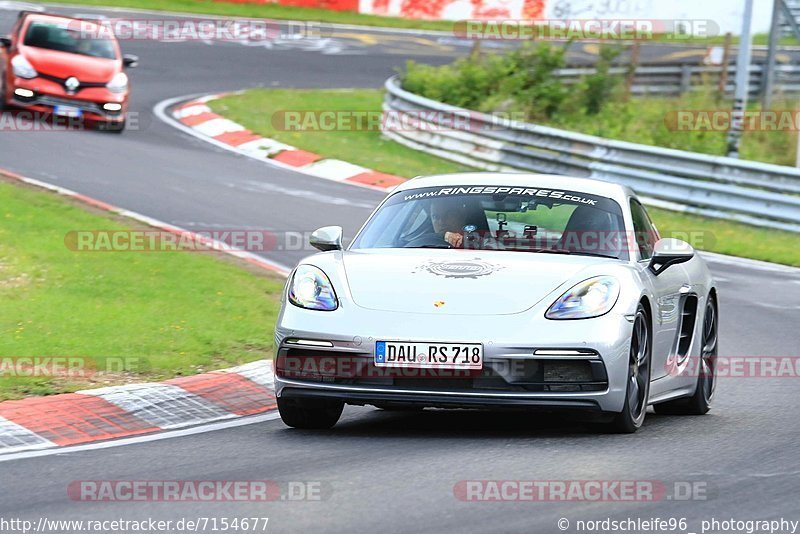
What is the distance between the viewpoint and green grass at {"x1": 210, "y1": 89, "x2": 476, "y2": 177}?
21.8 m

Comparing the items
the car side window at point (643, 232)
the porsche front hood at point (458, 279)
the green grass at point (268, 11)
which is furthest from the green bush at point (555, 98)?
the porsche front hood at point (458, 279)

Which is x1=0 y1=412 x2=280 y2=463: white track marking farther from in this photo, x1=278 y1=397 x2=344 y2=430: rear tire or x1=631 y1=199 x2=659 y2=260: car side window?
x1=631 y1=199 x2=659 y2=260: car side window

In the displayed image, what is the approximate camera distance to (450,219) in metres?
8.27

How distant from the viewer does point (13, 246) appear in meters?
12.6

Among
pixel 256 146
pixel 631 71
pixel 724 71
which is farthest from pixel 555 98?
pixel 724 71

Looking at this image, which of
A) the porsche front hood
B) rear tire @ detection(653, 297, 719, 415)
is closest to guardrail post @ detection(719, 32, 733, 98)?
rear tire @ detection(653, 297, 719, 415)

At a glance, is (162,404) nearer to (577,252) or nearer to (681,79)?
(577,252)

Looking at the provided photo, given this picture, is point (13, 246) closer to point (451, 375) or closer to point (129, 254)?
point (129, 254)

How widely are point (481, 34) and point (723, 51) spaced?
10169 millimetres

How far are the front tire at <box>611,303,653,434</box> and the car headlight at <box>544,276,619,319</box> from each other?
0.20 meters

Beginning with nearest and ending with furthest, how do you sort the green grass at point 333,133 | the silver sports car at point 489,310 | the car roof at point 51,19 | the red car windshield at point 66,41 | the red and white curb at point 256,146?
the silver sports car at point 489,310, the red and white curb at point 256,146, the green grass at point 333,133, the red car windshield at point 66,41, the car roof at point 51,19

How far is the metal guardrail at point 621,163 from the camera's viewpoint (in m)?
18.0

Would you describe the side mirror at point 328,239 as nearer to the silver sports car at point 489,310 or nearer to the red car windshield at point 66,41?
the silver sports car at point 489,310

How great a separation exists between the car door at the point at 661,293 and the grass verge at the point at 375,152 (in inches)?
295
